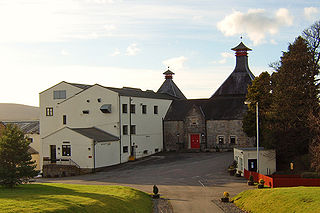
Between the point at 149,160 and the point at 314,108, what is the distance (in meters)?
22.6

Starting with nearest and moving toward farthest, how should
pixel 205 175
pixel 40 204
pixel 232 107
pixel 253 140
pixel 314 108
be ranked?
1. pixel 40 204
2. pixel 314 108
3. pixel 205 175
4. pixel 253 140
5. pixel 232 107

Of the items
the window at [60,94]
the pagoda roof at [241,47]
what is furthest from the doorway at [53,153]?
the pagoda roof at [241,47]

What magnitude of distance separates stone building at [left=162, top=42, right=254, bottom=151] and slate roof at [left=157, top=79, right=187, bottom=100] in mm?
8324

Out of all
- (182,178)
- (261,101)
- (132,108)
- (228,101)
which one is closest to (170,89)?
(228,101)

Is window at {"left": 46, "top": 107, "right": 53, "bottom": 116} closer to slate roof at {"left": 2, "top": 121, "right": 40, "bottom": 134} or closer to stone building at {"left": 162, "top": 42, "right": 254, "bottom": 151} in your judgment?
slate roof at {"left": 2, "top": 121, "right": 40, "bottom": 134}

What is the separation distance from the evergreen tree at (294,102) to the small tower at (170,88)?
3469 centimetres

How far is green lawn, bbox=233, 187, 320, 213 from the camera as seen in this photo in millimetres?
19391

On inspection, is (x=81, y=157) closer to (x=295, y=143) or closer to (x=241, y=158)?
(x=241, y=158)

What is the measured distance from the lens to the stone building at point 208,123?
2142 inches

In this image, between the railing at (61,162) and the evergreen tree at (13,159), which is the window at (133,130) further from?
the evergreen tree at (13,159)

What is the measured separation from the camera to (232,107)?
5634 centimetres

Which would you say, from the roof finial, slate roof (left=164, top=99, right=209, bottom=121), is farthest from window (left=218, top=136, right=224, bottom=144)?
the roof finial

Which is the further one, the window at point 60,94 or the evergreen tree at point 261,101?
the window at point 60,94

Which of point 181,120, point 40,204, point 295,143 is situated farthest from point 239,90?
point 40,204
